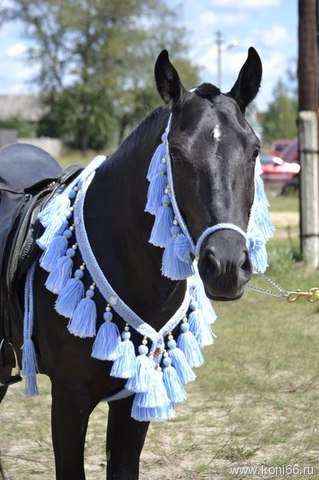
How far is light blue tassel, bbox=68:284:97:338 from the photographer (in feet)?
9.82

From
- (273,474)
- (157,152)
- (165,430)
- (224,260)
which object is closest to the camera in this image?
(224,260)

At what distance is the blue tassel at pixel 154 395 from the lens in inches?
119

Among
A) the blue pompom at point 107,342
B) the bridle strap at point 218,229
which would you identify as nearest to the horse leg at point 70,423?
the blue pompom at point 107,342

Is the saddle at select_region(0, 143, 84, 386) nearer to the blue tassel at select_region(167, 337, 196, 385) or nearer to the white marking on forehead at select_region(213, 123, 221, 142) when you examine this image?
the blue tassel at select_region(167, 337, 196, 385)

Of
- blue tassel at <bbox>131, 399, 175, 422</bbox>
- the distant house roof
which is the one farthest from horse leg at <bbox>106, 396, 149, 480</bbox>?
the distant house roof

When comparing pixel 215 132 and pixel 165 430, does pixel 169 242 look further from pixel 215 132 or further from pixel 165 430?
pixel 165 430

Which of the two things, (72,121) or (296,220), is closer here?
(296,220)

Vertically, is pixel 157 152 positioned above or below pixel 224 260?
above

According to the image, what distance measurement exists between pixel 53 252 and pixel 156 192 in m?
0.58

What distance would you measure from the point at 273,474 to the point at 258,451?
0.37 meters

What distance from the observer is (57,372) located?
122 inches

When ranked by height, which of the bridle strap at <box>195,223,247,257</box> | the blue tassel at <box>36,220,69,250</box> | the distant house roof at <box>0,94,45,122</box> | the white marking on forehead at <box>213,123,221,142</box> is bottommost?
the distant house roof at <box>0,94,45,122</box>

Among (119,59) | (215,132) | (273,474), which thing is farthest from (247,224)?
(119,59)

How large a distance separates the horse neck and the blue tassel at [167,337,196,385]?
11 centimetres
